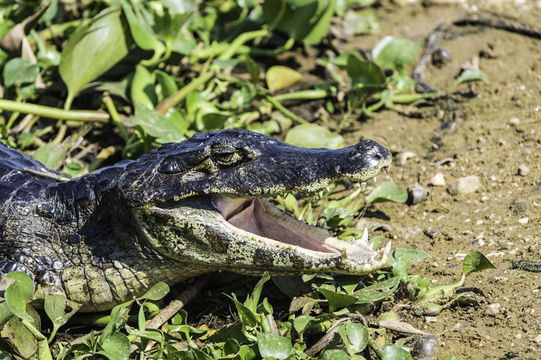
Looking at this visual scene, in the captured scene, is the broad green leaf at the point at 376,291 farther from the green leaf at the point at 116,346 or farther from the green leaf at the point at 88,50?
the green leaf at the point at 88,50

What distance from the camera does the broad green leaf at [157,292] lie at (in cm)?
298

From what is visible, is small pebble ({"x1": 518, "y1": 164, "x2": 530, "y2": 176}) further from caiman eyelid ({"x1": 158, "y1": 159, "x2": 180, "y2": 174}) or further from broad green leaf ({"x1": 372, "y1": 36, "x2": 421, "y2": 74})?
caiman eyelid ({"x1": 158, "y1": 159, "x2": 180, "y2": 174})

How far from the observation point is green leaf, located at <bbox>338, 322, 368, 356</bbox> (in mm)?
2588

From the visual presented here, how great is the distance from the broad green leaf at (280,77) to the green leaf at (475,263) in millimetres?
2595

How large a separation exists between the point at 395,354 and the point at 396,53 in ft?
9.00

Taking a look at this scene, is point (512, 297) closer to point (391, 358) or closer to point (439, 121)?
point (391, 358)

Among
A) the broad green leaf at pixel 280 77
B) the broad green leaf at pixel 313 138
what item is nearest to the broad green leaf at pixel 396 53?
the broad green leaf at pixel 280 77

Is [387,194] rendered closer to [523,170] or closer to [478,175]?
[478,175]

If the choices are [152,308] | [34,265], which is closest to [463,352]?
[152,308]

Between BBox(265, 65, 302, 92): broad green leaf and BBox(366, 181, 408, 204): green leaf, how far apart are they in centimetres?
170

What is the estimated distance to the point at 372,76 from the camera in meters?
4.57

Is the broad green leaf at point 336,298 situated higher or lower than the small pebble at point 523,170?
higher

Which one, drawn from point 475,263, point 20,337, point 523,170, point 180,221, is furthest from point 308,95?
point 20,337

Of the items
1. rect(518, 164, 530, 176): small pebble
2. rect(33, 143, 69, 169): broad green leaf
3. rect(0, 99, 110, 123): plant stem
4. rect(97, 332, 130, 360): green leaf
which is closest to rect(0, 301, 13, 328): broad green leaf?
rect(97, 332, 130, 360): green leaf
